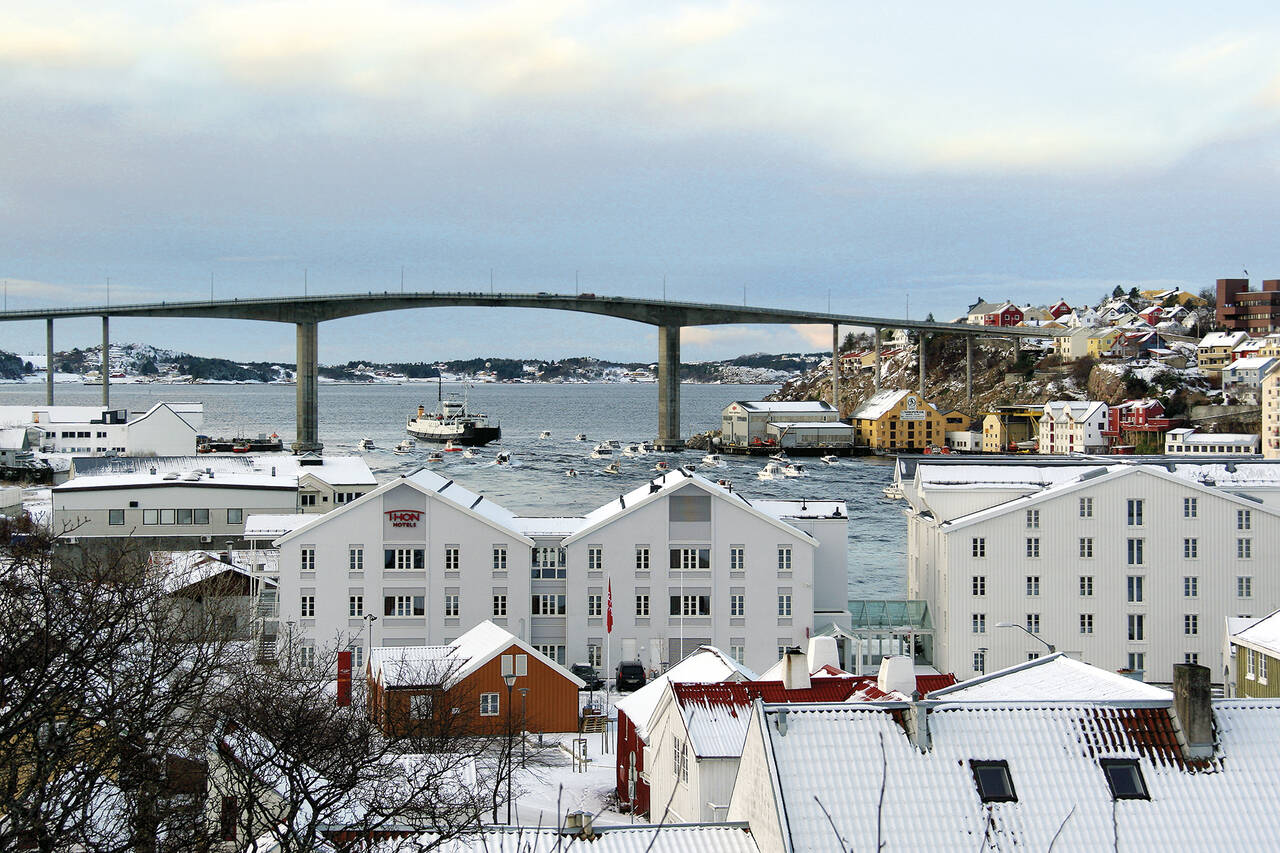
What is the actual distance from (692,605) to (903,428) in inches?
3692

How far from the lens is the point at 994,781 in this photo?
9.52 m

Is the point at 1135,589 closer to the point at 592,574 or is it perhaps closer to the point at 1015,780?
the point at 592,574

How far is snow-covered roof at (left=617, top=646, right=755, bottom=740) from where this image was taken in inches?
673

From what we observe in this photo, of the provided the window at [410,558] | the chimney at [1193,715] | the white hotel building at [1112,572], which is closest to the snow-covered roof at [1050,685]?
the chimney at [1193,715]

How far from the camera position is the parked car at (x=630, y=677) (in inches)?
995

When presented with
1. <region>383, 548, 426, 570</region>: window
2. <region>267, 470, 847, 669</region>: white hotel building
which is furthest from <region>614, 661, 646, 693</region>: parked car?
<region>383, 548, 426, 570</region>: window

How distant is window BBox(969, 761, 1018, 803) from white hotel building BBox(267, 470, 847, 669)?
1686cm

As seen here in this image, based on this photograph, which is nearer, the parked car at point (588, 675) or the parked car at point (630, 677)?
the parked car at point (630, 677)

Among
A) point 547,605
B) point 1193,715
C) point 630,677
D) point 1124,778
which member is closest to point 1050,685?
point 1193,715

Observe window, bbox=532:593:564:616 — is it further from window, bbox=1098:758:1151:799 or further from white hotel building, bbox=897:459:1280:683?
window, bbox=1098:758:1151:799

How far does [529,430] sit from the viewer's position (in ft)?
493

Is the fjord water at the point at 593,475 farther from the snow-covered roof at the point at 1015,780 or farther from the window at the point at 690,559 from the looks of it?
the snow-covered roof at the point at 1015,780

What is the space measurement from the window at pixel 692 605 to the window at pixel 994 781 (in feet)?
56.0

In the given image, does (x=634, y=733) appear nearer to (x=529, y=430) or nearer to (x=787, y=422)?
(x=787, y=422)
